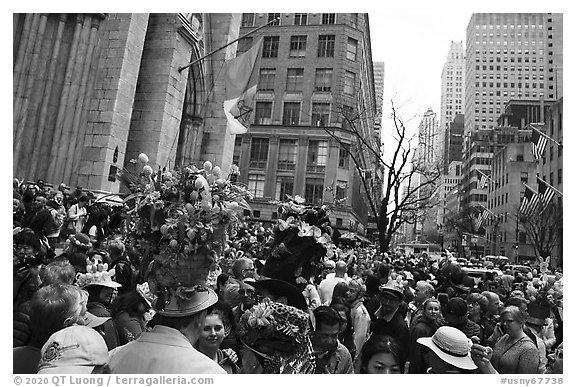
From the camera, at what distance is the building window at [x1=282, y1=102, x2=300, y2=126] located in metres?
49.0

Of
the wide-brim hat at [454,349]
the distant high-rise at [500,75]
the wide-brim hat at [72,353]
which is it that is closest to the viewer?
the wide-brim hat at [72,353]

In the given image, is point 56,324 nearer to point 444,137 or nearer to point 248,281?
point 248,281

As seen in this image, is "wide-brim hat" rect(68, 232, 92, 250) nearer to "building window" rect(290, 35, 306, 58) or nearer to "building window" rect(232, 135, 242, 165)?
"building window" rect(232, 135, 242, 165)

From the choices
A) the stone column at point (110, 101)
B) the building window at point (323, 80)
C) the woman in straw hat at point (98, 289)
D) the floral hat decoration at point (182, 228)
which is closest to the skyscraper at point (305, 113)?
the building window at point (323, 80)

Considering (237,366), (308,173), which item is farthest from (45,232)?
(308,173)

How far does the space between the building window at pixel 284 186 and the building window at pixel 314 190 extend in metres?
1.77

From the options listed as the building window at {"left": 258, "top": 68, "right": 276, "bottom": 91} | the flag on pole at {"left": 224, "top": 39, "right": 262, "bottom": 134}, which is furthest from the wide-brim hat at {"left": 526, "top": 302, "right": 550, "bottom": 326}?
the building window at {"left": 258, "top": 68, "right": 276, "bottom": 91}

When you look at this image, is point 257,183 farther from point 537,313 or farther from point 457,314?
point 457,314

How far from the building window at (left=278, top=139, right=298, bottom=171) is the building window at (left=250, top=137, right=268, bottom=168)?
1893 mm

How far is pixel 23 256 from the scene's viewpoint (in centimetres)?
610

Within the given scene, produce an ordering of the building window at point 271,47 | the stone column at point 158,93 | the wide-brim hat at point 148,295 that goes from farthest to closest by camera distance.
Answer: the building window at point 271,47 → the stone column at point 158,93 → the wide-brim hat at point 148,295

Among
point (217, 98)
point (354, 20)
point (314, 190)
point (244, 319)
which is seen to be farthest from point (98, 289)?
point (354, 20)

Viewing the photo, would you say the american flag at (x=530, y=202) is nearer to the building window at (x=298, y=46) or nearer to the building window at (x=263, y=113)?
the building window at (x=263, y=113)

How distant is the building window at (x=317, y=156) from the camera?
153 feet
